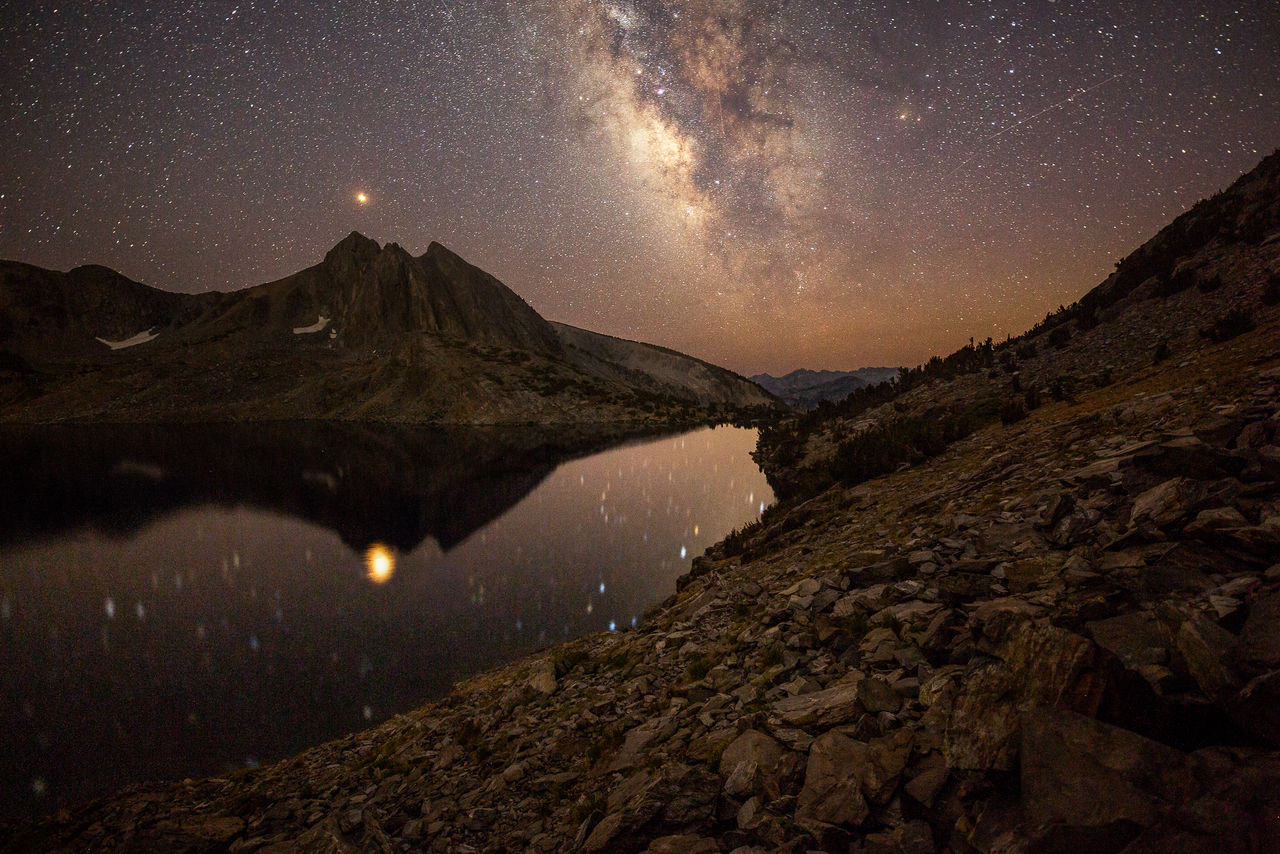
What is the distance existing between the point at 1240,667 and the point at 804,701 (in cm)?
353

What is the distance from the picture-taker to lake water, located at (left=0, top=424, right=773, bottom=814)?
38.7 feet

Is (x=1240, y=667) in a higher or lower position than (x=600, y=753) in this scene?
higher

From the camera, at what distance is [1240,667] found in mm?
3328

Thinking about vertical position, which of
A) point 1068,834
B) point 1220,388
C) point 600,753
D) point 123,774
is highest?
point 1220,388

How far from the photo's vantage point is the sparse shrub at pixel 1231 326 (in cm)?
1414

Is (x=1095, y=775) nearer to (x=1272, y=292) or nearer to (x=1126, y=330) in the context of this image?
(x=1272, y=292)

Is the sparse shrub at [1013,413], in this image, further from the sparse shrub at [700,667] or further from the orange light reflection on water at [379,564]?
the orange light reflection on water at [379,564]

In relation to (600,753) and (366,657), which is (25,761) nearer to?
(366,657)

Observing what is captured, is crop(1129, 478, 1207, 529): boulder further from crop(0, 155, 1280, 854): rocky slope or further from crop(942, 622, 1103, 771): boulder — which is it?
crop(942, 622, 1103, 771): boulder

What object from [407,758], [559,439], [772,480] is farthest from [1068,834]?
[559,439]

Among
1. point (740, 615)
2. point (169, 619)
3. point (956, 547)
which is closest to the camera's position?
point (956, 547)

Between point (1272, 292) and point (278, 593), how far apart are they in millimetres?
34369

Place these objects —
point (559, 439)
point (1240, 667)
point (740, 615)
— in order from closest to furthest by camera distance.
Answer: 1. point (1240, 667)
2. point (740, 615)
3. point (559, 439)

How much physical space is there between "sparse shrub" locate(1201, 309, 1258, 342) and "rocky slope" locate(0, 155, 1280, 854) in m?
2.21
